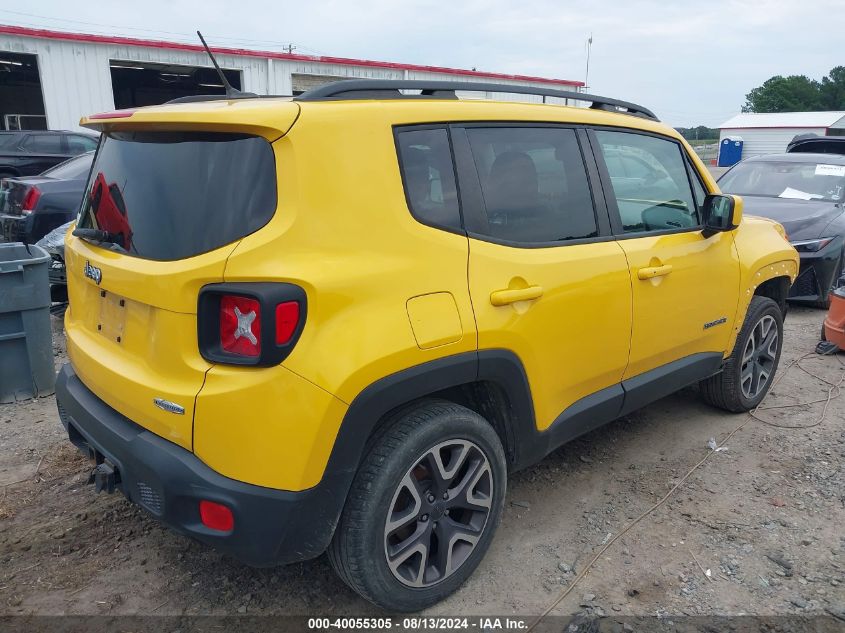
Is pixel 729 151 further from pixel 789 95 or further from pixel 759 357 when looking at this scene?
pixel 789 95

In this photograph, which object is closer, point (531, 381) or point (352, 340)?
point (352, 340)

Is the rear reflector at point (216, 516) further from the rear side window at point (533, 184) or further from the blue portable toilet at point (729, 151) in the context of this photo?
the blue portable toilet at point (729, 151)

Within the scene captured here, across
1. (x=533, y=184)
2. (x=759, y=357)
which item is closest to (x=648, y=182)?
(x=533, y=184)

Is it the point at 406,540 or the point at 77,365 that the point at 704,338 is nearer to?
the point at 406,540

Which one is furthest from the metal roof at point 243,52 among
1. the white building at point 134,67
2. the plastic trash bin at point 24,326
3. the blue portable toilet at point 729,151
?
the plastic trash bin at point 24,326

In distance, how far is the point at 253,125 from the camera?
2.00m

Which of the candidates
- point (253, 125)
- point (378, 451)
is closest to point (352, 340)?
point (378, 451)

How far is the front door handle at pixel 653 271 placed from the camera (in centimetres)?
309

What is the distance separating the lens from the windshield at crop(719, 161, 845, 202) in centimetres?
777

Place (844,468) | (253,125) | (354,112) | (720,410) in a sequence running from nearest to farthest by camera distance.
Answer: (253,125) < (354,112) < (844,468) < (720,410)

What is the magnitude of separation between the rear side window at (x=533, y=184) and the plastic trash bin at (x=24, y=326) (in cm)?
314

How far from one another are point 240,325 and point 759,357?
12.3 ft

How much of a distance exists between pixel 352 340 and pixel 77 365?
1340 mm

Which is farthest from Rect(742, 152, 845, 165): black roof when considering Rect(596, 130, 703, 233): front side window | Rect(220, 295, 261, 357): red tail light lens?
Rect(220, 295, 261, 357): red tail light lens
